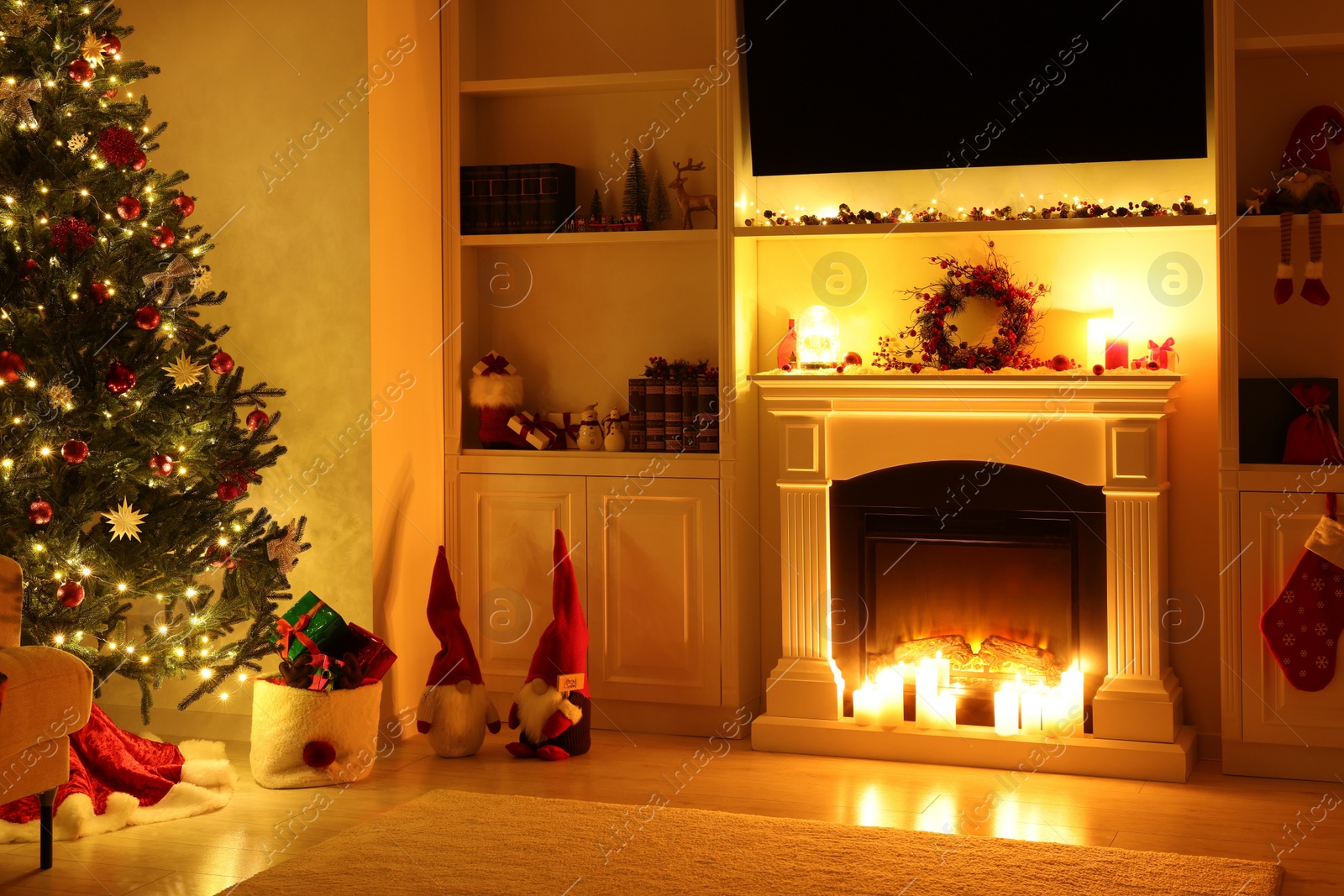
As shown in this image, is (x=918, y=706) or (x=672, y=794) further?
(x=918, y=706)

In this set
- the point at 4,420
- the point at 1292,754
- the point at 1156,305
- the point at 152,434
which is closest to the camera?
the point at 4,420

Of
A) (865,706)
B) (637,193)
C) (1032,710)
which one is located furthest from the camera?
(637,193)

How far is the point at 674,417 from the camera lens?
14.6ft

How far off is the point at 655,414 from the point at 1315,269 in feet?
6.78

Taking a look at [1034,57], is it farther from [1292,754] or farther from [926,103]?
[1292,754]

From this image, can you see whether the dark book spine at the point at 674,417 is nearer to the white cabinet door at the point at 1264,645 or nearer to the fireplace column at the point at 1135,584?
the fireplace column at the point at 1135,584

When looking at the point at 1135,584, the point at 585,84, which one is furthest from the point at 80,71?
the point at 1135,584

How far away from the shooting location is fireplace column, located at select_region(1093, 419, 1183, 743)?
3945 mm

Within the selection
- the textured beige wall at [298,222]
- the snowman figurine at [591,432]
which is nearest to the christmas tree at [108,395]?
the textured beige wall at [298,222]

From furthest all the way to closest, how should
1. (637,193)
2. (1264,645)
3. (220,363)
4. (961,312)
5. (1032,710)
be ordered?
(637,193), (961,312), (1032,710), (1264,645), (220,363)

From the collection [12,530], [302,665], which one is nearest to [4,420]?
[12,530]

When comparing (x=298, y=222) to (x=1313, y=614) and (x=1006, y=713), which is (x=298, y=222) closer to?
(x=1006, y=713)

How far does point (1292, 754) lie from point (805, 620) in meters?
1.49

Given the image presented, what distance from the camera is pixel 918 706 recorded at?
416 cm
